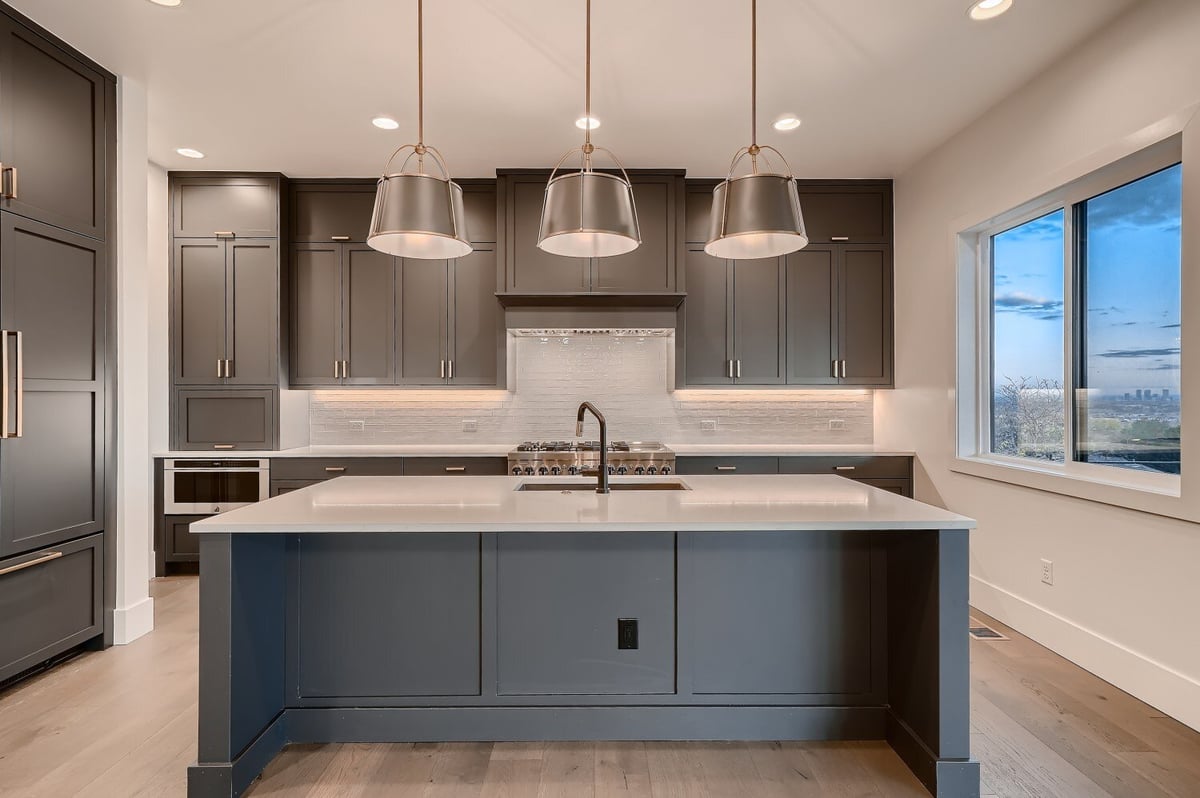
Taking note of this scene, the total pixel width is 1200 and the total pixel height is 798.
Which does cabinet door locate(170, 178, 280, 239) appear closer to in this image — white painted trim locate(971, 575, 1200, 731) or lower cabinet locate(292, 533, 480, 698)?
lower cabinet locate(292, 533, 480, 698)

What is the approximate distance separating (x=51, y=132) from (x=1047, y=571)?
16.1 feet

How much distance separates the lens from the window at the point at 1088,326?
8.41 ft

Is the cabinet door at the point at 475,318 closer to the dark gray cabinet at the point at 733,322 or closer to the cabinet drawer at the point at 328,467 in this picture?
the cabinet drawer at the point at 328,467

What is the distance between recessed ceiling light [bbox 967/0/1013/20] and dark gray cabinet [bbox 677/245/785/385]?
80.3 inches

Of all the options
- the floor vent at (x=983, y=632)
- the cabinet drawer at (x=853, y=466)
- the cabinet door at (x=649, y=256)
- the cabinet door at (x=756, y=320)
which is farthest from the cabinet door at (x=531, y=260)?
the floor vent at (x=983, y=632)

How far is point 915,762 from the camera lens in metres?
2.00

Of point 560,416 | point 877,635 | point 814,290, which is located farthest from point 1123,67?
point 560,416

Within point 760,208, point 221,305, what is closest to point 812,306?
point 760,208

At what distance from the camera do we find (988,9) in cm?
254

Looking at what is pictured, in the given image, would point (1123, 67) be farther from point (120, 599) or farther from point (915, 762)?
point (120, 599)

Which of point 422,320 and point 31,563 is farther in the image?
point 422,320

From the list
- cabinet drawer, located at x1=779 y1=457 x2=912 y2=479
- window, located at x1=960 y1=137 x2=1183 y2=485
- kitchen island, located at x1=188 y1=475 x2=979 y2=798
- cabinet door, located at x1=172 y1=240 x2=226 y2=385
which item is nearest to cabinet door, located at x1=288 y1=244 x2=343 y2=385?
cabinet door, located at x1=172 y1=240 x2=226 y2=385

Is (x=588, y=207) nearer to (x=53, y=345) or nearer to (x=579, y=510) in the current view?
(x=579, y=510)

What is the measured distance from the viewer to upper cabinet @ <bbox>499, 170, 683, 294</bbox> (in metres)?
4.29
